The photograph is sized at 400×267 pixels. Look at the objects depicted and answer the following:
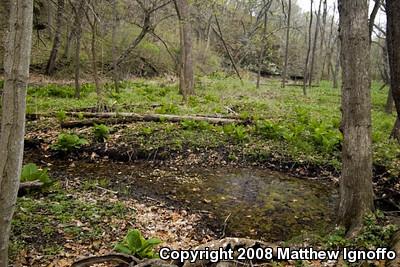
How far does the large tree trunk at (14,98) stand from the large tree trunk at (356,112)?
3.45m

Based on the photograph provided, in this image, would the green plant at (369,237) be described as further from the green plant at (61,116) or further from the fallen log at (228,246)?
the green plant at (61,116)

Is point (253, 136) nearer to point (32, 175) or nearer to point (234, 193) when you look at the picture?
point (234, 193)

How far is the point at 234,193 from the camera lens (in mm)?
6719

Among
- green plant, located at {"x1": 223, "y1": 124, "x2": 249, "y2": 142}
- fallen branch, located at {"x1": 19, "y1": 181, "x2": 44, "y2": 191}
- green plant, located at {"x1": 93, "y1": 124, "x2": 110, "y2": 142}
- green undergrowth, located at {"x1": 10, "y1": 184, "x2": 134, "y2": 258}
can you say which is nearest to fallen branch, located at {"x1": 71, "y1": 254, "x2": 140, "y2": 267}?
green undergrowth, located at {"x1": 10, "y1": 184, "x2": 134, "y2": 258}

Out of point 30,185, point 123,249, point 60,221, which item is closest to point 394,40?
point 123,249

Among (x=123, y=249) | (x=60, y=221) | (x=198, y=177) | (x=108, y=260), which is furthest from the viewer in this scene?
(x=198, y=177)

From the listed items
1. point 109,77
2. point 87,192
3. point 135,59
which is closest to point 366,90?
point 87,192

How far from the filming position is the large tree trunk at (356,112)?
421cm

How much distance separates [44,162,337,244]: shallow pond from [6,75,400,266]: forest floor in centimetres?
29

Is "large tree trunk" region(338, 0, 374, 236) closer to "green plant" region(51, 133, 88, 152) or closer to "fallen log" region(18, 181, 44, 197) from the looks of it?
"fallen log" region(18, 181, 44, 197)

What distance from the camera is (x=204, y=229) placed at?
5258 millimetres

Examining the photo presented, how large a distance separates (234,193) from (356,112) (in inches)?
120

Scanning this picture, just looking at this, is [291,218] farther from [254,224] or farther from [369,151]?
[369,151]

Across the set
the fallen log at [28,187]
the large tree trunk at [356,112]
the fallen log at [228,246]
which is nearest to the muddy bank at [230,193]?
the large tree trunk at [356,112]
